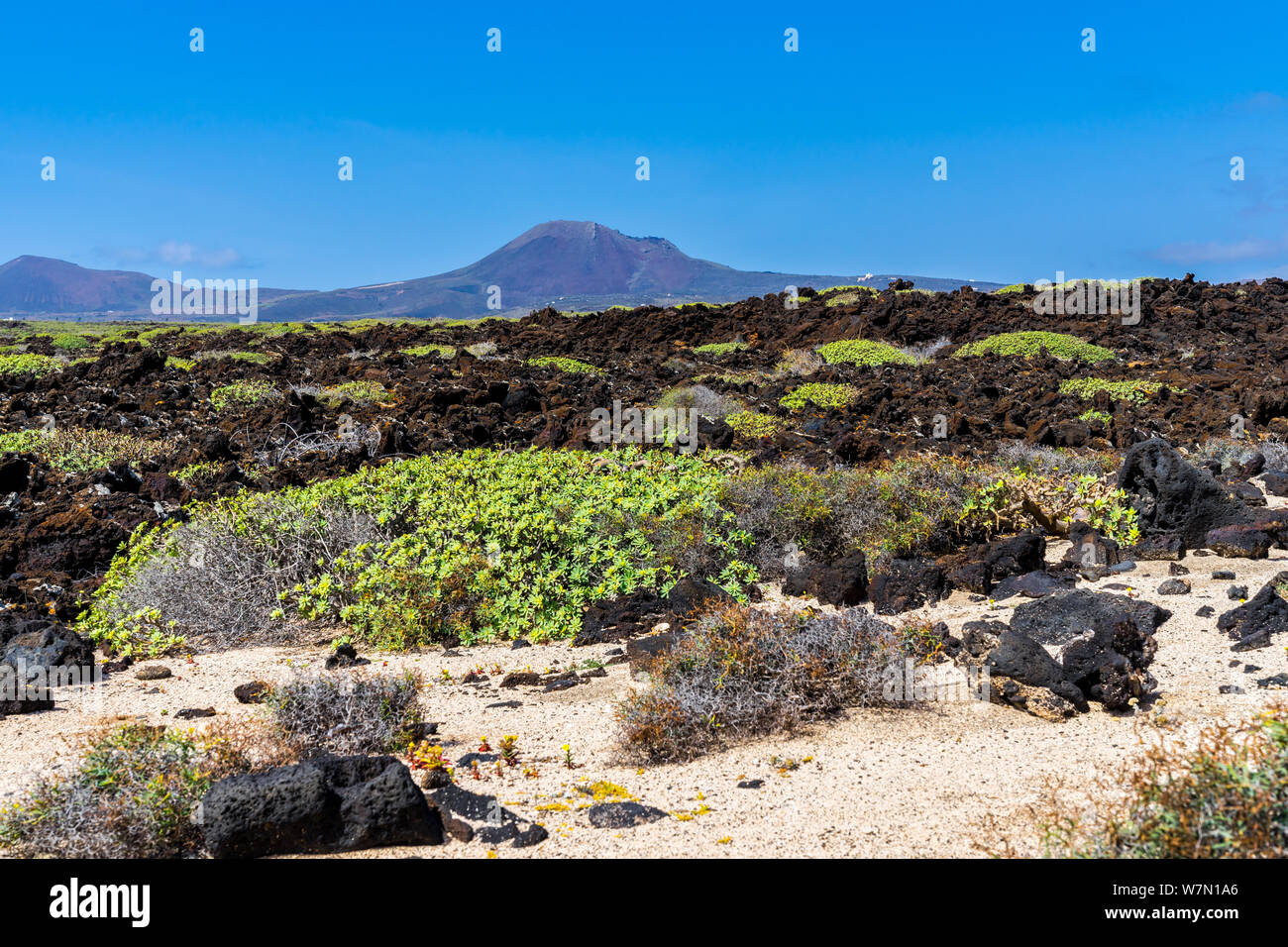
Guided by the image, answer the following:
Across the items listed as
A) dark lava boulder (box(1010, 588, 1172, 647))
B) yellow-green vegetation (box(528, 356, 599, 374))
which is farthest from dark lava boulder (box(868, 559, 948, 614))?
yellow-green vegetation (box(528, 356, 599, 374))

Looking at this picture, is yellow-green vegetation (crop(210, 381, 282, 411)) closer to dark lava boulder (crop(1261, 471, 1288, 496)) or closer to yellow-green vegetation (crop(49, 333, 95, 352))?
dark lava boulder (crop(1261, 471, 1288, 496))

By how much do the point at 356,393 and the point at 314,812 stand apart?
11764mm

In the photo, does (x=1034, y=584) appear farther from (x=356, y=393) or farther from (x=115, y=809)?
(x=356, y=393)

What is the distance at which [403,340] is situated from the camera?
24.7 metres

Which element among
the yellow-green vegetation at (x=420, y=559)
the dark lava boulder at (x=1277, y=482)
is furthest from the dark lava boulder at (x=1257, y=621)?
the dark lava boulder at (x=1277, y=482)

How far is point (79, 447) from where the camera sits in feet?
33.7

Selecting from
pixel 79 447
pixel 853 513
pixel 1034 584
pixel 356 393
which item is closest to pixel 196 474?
pixel 79 447

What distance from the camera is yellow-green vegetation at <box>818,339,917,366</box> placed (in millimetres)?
18250

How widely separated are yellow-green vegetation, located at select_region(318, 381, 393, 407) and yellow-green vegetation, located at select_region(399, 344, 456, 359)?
17.3ft

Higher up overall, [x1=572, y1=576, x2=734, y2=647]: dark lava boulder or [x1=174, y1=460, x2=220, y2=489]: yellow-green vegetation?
[x1=174, y1=460, x2=220, y2=489]: yellow-green vegetation

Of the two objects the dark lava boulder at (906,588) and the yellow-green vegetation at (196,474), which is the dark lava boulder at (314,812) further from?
the yellow-green vegetation at (196,474)

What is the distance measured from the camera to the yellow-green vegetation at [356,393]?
1345cm

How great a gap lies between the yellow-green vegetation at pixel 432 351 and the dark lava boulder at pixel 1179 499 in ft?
51.3

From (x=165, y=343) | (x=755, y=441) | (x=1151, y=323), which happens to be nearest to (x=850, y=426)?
(x=755, y=441)
